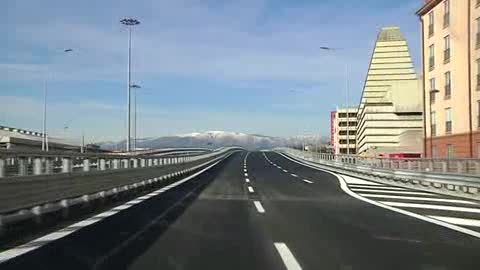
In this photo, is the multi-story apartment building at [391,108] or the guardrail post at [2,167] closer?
the guardrail post at [2,167]

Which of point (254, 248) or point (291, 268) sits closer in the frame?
point (291, 268)

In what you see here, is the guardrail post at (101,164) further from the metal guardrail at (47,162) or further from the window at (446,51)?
the window at (446,51)

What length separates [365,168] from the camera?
3628cm

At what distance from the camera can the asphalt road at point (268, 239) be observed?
27.3ft

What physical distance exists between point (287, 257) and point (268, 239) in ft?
6.03

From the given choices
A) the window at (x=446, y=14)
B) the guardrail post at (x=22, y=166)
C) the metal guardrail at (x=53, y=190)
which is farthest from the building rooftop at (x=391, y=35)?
the guardrail post at (x=22, y=166)

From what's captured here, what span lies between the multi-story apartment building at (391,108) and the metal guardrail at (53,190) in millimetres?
52571

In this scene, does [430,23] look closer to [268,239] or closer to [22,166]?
[268,239]

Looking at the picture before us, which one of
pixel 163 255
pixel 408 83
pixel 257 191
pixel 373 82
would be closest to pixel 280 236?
pixel 163 255

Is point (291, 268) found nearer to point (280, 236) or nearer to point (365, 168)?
point (280, 236)

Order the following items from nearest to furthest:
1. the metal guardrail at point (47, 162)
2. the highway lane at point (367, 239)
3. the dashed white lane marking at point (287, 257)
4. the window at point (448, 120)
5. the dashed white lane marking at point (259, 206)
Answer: the dashed white lane marking at point (287, 257)
the highway lane at point (367, 239)
the metal guardrail at point (47, 162)
the dashed white lane marking at point (259, 206)
the window at point (448, 120)

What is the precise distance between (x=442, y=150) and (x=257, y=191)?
31758 mm

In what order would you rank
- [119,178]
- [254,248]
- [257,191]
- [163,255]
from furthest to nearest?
[257,191] < [119,178] < [254,248] < [163,255]

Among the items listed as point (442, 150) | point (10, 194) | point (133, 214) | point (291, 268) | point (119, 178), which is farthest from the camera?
point (442, 150)
